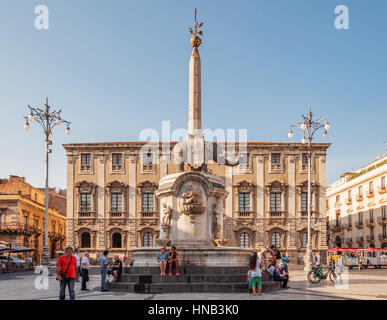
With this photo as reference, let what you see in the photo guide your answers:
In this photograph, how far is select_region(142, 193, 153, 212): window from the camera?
2041 inches

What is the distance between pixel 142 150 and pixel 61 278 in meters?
40.8

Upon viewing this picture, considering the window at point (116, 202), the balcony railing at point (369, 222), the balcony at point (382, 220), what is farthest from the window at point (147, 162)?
the balcony railing at point (369, 222)

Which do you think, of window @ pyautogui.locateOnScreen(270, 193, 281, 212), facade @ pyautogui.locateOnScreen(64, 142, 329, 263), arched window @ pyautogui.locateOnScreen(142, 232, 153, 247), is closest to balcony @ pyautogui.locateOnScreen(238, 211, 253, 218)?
facade @ pyautogui.locateOnScreen(64, 142, 329, 263)

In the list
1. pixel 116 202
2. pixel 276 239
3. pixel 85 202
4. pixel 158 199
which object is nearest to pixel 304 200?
pixel 276 239

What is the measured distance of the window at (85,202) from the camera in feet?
170

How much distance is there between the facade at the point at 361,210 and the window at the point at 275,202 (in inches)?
399
